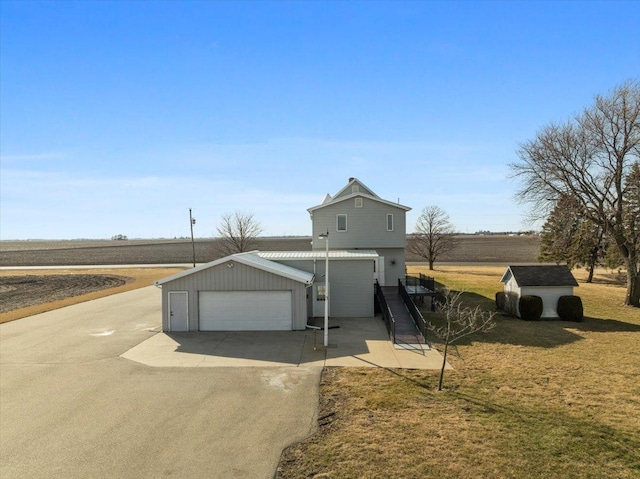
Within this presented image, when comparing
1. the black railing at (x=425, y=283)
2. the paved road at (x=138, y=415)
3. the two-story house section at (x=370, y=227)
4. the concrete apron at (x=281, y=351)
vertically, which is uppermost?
the two-story house section at (x=370, y=227)

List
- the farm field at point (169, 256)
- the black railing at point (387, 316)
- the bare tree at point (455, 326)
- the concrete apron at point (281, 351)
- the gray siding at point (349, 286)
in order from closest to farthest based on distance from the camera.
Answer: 1. the bare tree at point (455, 326)
2. the concrete apron at point (281, 351)
3. the black railing at point (387, 316)
4. the gray siding at point (349, 286)
5. the farm field at point (169, 256)

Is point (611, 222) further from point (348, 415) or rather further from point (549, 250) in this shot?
point (348, 415)

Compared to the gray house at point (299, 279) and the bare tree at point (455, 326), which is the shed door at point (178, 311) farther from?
the bare tree at point (455, 326)

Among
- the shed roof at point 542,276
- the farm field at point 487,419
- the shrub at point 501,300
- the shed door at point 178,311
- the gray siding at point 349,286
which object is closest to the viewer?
Answer: the farm field at point 487,419

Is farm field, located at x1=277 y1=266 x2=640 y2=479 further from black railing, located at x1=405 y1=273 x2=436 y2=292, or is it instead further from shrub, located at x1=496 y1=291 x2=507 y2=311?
black railing, located at x1=405 y1=273 x2=436 y2=292

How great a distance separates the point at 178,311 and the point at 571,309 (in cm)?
2154

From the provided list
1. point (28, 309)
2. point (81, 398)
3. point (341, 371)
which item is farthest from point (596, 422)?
point (28, 309)

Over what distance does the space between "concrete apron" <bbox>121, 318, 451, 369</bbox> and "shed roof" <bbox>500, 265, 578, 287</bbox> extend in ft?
31.7

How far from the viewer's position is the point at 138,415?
1002cm

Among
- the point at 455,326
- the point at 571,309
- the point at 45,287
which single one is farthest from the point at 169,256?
the point at 571,309

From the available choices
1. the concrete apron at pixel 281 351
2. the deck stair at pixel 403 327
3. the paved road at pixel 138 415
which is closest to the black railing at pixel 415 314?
the deck stair at pixel 403 327

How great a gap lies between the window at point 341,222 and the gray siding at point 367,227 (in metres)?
0.22

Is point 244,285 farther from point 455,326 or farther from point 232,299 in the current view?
point 455,326

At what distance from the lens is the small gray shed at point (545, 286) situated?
22.0 m
